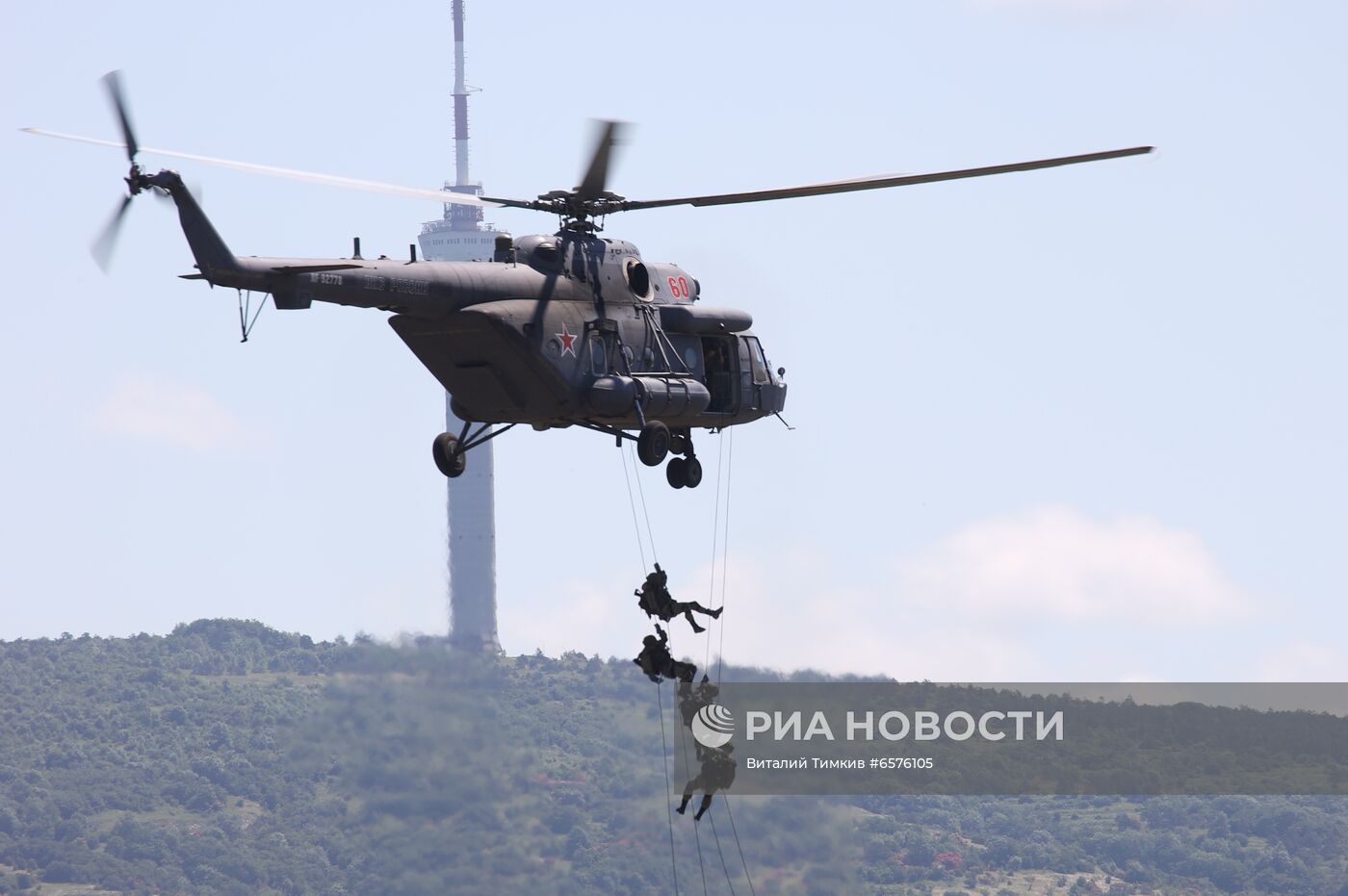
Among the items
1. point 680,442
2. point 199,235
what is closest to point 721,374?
point 680,442

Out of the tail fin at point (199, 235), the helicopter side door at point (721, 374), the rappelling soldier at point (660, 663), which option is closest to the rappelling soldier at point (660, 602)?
the rappelling soldier at point (660, 663)

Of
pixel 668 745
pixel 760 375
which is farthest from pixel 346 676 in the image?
pixel 760 375

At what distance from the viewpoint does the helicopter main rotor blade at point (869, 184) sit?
38.5m

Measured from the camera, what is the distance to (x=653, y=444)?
4353 cm

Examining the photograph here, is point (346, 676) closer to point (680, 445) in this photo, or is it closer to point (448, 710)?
point (448, 710)

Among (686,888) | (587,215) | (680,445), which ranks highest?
(587,215)

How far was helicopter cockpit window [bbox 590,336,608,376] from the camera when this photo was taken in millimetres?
43375

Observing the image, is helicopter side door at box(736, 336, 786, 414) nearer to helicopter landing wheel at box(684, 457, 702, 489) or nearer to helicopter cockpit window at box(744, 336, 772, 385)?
helicopter cockpit window at box(744, 336, 772, 385)

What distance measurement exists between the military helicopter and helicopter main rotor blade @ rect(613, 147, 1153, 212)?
3 centimetres

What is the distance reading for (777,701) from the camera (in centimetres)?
16262

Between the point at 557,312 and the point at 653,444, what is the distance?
10.6 feet

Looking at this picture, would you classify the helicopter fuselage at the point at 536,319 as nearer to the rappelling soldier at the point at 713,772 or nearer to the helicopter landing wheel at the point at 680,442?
the helicopter landing wheel at the point at 680,442

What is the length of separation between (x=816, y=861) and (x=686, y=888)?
11905mm

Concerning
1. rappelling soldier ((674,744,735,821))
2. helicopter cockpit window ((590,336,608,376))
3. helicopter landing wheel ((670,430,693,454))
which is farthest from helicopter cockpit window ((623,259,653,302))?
rappelling soldier ((674,744,735,821))
